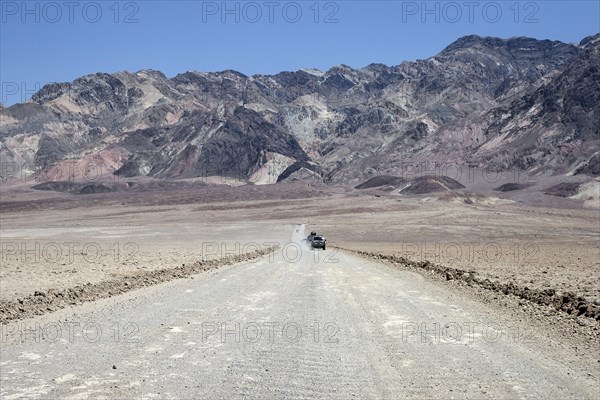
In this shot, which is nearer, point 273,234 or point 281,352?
point 281,352

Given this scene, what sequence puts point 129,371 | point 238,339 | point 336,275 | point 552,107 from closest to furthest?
point 129,371, point 238,339, point 336,275, point 552,107

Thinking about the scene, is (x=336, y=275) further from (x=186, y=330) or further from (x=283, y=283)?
(x=186, y=330)

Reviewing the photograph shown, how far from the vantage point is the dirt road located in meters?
7.46

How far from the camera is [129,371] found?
795cm

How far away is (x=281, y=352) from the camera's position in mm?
9109

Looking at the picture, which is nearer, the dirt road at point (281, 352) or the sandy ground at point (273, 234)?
the dirt road at point (281, 352)

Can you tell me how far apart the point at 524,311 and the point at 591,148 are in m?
151

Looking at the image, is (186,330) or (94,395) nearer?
(94,395)

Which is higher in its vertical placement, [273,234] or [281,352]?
[281,352]

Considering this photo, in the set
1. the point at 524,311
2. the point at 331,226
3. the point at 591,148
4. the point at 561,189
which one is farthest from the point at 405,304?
the point at 591,148

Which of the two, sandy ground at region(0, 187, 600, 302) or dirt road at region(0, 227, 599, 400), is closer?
dirt road at region(0, 227, 599, 400)

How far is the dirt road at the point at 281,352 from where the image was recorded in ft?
24.5

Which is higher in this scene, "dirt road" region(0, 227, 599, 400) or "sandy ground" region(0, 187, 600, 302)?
"dirt road" region(0, 227, 599, 400)

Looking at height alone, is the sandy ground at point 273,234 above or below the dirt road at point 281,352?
below
